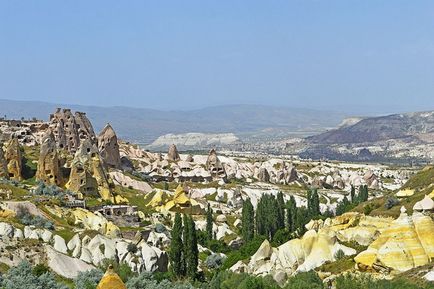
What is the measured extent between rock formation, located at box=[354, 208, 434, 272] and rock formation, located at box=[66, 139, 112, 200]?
1582 inches

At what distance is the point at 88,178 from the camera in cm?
7900

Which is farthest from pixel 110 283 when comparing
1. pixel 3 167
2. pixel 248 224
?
pixel 3 167

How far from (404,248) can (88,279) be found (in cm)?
2036

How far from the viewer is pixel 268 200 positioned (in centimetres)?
8000

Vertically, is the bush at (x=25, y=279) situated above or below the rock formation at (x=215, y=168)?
above

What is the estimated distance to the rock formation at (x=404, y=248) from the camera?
44.0 metres

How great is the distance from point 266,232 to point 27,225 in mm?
28695

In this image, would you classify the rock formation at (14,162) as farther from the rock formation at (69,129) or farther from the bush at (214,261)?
the bush at (214,261)

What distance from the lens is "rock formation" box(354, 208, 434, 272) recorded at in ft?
144

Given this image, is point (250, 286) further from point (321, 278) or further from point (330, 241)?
point (330, 241)

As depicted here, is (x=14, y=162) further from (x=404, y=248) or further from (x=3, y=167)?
(x=404, y=248)

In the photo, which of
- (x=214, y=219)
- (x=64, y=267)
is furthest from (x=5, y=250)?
(x=214, y=219)

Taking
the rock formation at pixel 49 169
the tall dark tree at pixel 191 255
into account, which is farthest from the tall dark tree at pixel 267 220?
the rock formation at pixel 49 169

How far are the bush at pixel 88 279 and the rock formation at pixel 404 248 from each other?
56.9 ft
